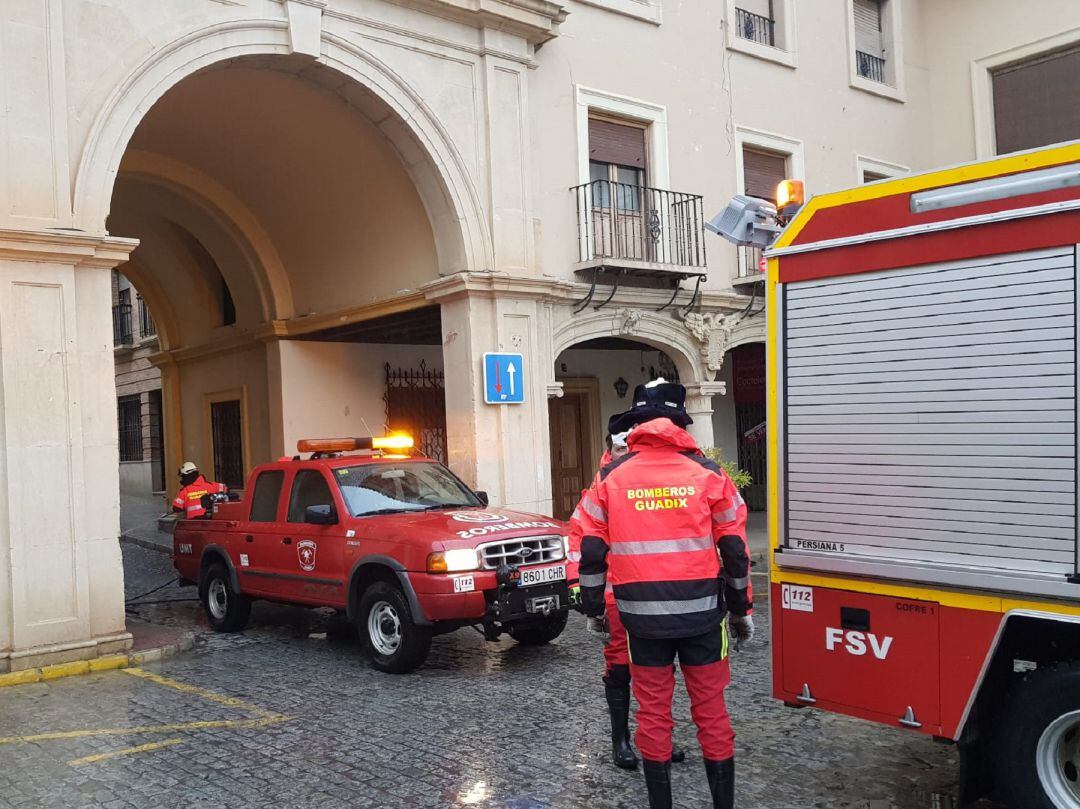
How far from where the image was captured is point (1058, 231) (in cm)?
421

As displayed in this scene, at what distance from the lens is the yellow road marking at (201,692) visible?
6.99 m

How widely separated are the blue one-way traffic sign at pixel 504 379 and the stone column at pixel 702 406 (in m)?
3.77

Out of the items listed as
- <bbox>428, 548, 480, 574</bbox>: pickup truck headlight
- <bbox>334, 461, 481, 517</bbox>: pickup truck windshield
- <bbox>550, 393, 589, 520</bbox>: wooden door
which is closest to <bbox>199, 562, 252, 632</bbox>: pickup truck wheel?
<bbox>334, 461, 481, 517</bbox>: pickup truck windshield

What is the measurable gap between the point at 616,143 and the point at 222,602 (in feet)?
26.3

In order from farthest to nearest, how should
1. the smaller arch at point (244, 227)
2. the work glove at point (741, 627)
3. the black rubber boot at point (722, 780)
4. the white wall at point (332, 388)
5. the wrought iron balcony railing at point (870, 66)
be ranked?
the wrought iron balcony railing at point (870, 66)
the white wall at point (332, 388)
the smaller arch at point (244, 227)
the work glove at point (741, 627)
the black rubber boot at point (722, 780)

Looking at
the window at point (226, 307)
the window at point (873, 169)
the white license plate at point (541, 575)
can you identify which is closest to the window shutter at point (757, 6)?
the window at point (873, 169)

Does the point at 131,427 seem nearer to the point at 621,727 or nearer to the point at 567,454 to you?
the point at 567,454

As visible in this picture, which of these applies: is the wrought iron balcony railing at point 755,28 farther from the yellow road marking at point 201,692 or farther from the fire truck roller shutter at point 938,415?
Result: the yellow road marking at point 201,692

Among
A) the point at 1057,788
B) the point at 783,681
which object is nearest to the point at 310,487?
the point at 783,681

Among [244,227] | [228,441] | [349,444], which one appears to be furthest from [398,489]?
[228,441]

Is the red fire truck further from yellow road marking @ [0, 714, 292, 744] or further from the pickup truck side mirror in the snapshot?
the pickup truck side mirror

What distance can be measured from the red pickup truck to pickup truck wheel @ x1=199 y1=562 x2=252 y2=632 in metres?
0.01

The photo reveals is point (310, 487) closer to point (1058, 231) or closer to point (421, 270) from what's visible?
point (421, 270)

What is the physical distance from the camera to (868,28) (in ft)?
59.2
